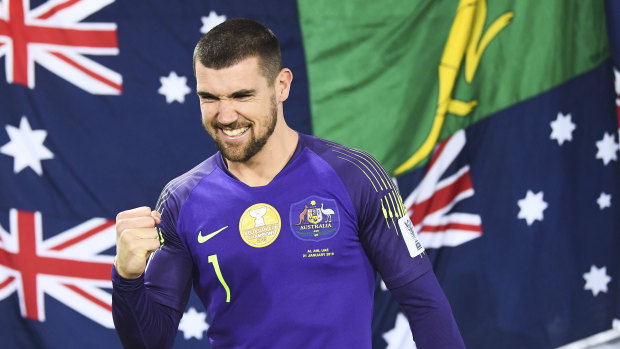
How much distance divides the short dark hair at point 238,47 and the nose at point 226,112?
0.22 ft

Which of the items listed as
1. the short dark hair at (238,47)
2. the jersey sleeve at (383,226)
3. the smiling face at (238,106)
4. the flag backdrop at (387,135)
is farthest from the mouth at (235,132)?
the flag backdrop at (387,135)

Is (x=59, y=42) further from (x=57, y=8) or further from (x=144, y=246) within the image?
(x=144, y=246)

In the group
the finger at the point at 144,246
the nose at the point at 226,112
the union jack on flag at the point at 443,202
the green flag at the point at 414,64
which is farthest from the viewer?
the union jack on flag at the point at 443,202

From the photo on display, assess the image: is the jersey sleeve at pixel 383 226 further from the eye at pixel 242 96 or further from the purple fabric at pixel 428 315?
the eye at pixel 242 96

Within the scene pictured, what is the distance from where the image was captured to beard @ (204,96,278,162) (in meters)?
1.46

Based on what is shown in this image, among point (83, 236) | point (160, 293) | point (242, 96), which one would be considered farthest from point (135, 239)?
point (83, 236)

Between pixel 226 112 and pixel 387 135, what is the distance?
1.61 m

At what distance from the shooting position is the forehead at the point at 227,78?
4.64ft

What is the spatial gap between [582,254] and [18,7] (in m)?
2.39

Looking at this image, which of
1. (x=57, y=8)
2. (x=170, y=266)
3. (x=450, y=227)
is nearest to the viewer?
(x=170, y=266)

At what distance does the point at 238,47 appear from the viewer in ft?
4.75

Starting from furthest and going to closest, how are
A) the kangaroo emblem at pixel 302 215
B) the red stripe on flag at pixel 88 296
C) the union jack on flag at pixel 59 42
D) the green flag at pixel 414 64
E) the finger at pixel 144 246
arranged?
the green flag at pixel 414 64 → the red stripe on flag at pixel 88 296 → the union jack on flag at pixel 59 42 → the kangaroo emblem at pixel 302 215 → the finger at pixel 144 246

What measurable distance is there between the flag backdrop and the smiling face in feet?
4.41

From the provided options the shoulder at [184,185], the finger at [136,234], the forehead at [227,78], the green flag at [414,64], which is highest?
the green flag at [414,64]
